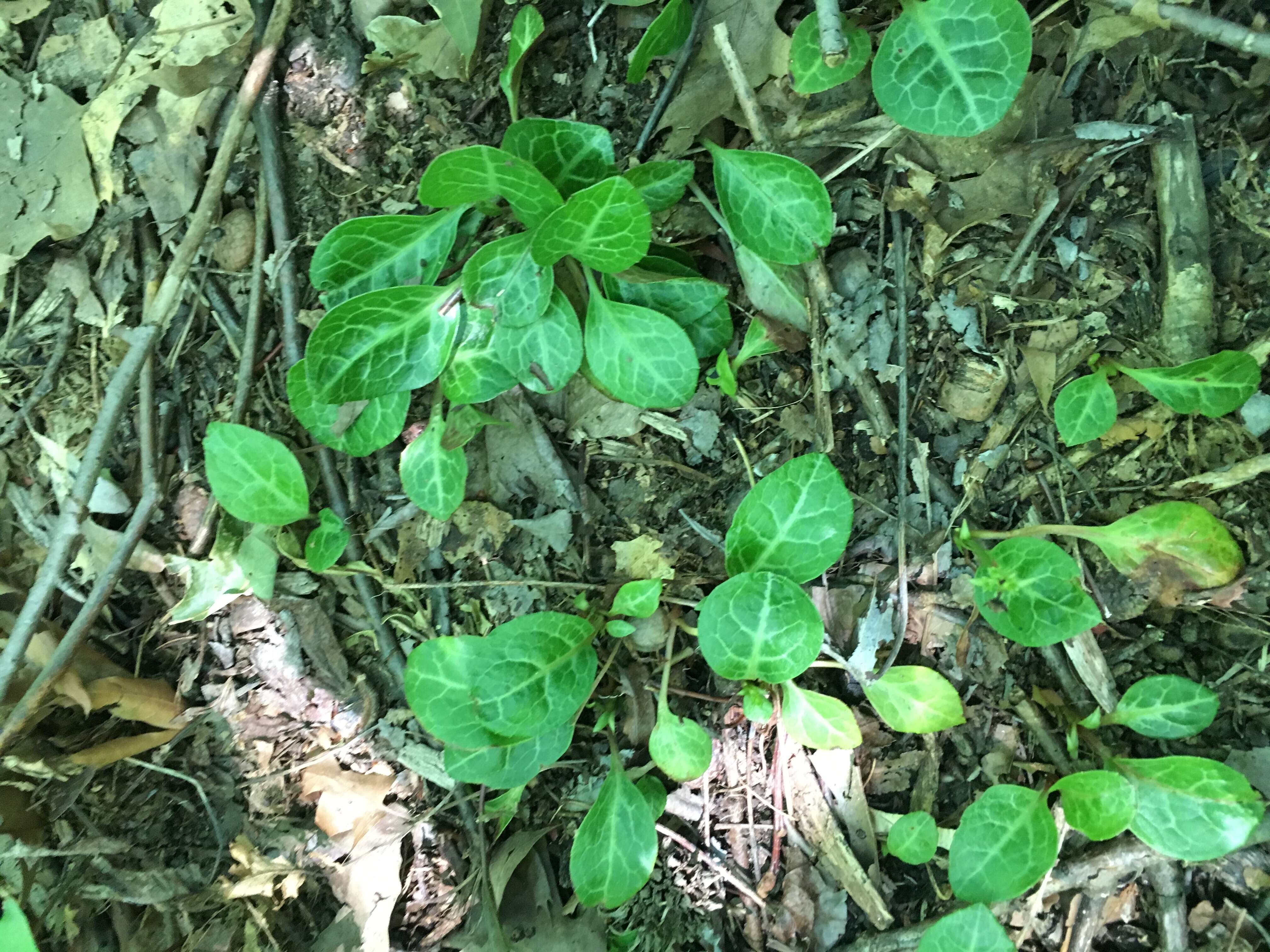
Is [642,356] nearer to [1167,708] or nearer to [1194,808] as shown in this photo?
[1167,708]

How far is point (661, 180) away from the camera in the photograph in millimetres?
1602

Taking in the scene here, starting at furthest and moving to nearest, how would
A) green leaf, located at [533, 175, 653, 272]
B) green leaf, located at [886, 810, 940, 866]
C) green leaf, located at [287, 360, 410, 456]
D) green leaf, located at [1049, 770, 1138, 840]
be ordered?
green leaf, located at [287, 360, 410, 456], green leaf, located at [886, 810, 940, 866], green leaf, located at [1049, 770, 1138, 840], green leaf, located at [533, 175, 653, 272]

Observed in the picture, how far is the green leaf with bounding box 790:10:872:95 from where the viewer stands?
152cm

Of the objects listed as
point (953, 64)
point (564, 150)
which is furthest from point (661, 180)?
point (953, 64)

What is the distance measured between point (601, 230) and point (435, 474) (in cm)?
64

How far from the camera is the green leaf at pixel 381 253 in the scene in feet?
5.39

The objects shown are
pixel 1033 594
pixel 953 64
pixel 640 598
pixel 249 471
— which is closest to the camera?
pixel 953 64

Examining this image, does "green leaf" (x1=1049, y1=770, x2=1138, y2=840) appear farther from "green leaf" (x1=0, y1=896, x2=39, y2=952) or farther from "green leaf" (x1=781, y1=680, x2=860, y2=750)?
"green leaf" (x1=0, y1=896, x2=39, y2=952)

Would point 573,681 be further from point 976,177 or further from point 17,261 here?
point 17,261

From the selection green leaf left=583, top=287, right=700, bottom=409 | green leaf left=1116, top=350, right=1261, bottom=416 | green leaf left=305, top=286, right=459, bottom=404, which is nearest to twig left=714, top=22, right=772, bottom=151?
green leaf left=583, top=287, right=700, bottom=409

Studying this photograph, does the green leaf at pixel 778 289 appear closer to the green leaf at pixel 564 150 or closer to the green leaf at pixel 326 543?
the green leaf at pixel 564 150

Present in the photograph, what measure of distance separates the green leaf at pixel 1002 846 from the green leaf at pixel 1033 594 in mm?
336

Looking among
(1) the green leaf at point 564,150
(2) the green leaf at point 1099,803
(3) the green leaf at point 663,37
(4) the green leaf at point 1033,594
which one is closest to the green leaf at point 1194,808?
(2) the green leaf at point 1099,803

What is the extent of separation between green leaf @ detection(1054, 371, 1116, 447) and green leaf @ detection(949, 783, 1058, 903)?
2.46 ft
